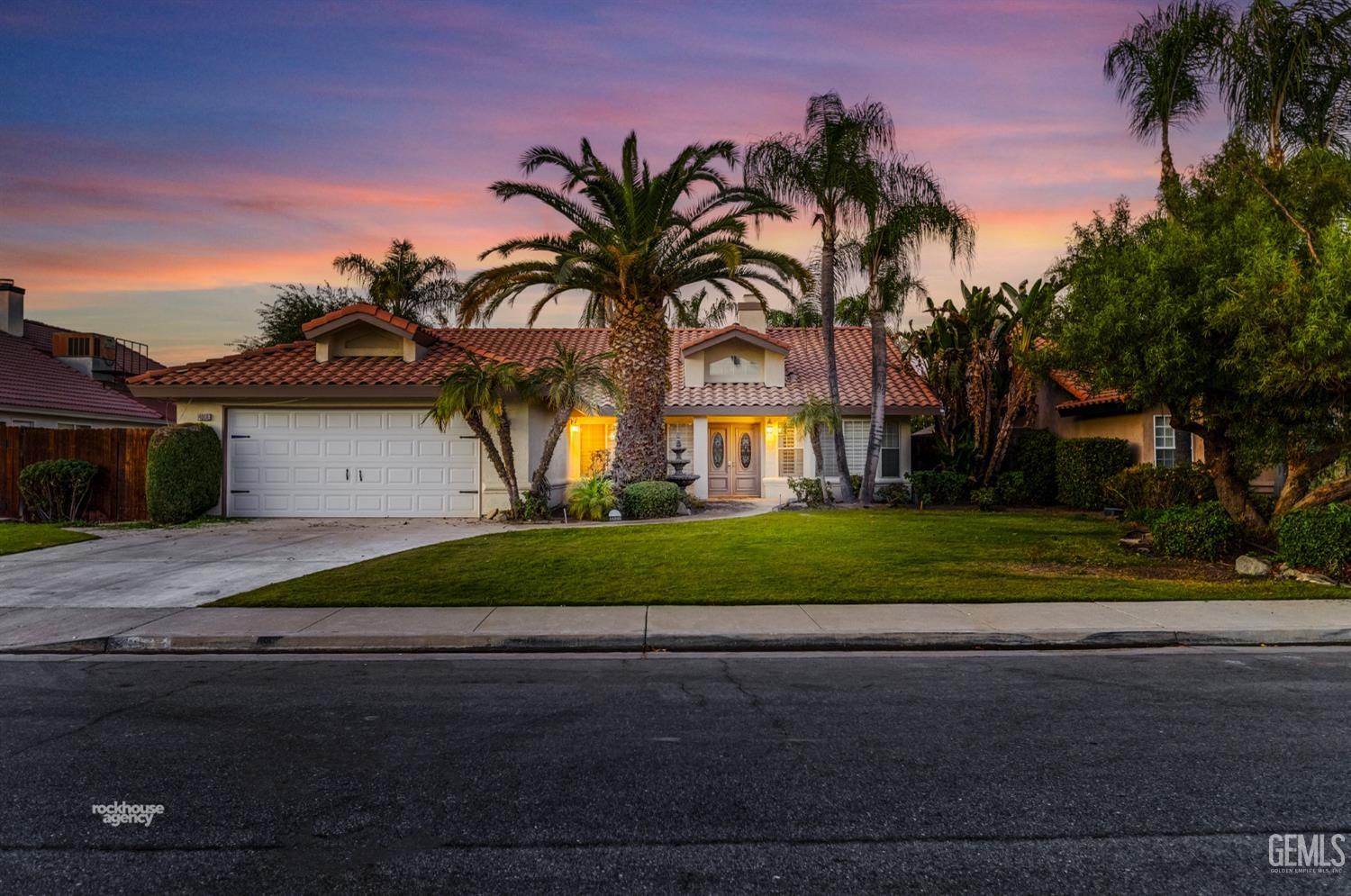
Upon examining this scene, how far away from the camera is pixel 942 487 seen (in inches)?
868

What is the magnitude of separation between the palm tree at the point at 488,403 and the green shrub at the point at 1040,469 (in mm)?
14828

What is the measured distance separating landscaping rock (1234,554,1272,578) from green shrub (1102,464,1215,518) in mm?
6321

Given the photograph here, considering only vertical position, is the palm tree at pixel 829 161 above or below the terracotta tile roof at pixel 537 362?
above

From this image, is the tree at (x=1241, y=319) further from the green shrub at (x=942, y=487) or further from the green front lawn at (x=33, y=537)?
the green front lawn at (x=33, y=537)

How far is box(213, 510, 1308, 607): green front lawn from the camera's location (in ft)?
29.8

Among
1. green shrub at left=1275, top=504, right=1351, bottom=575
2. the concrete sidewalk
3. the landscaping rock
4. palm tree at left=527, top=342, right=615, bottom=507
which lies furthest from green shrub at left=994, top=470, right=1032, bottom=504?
the concrete sidewalk

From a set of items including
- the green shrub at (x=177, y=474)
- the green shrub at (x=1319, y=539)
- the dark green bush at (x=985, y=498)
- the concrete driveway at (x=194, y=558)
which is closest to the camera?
the concrete driveway at (x=194, y=558)

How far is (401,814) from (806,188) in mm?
19412

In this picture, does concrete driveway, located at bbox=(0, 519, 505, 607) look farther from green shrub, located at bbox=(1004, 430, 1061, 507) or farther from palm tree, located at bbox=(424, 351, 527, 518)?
green shrub, located at bbox=(1004, 430, 1061, 507)

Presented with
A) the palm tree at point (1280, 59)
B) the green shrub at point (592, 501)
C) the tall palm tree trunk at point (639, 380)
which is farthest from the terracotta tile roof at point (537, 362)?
the palm tree at point (1280, 59)

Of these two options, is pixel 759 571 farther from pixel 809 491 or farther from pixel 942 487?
pixel 942 487

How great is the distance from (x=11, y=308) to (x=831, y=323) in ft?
98.0

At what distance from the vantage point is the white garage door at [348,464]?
714 inches

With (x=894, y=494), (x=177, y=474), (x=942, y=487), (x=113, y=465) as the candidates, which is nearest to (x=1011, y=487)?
(x=942, y=487)
